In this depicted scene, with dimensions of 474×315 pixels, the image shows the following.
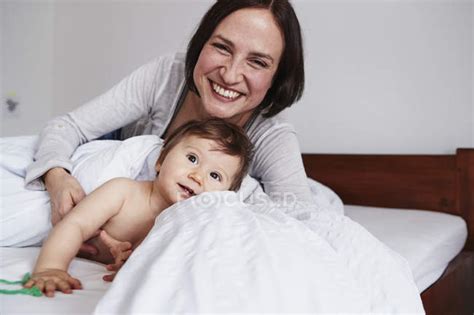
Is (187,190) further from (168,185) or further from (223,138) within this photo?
(223,138)

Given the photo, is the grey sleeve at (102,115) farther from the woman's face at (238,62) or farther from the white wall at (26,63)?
the white wall at (26,63)

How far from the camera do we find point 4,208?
0.93 m

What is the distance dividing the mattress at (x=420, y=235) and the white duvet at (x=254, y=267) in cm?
40

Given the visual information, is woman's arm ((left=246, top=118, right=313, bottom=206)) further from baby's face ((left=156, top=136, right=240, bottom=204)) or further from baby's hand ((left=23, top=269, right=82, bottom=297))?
baby's hand ((left=23, top=269, right=82, bottom=297))

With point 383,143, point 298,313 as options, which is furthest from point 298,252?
point 383,143

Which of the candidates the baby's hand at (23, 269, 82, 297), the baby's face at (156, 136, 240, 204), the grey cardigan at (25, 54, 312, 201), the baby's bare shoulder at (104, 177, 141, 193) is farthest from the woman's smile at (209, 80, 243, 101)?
the baby's hand at (23, 269, 82, 297)

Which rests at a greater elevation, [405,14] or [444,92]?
[405,14]

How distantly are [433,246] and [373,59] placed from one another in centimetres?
95

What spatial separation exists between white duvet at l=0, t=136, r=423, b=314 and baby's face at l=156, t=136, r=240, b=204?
0.15m

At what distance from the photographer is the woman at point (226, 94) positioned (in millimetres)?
1146

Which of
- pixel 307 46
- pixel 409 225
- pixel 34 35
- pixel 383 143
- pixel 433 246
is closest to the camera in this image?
pixel 433 246

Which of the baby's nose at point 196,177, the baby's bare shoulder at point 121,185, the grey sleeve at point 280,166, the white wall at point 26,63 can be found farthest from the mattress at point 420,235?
the white wall at point 26,63

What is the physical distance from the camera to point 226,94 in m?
1.20

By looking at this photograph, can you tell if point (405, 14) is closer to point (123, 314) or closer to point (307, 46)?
point (307, 46)
